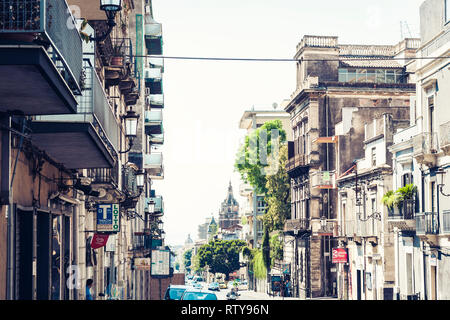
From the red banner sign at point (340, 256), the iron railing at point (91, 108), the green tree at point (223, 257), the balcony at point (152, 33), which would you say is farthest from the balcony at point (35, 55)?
the green tree at point (223, 257)

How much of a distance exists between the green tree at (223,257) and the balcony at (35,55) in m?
113

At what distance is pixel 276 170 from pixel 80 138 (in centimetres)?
5414

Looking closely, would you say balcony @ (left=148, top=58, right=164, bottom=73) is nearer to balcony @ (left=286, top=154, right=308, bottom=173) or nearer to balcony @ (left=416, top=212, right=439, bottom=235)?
balcony @ (left=286, top=154, right=308, bottom=173)

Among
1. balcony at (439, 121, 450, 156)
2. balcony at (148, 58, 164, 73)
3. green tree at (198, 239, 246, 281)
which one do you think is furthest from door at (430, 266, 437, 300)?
green tree at (198, 239, 246, 281)

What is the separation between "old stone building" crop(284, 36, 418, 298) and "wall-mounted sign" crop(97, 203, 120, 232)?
3177cm

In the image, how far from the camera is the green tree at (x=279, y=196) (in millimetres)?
68500

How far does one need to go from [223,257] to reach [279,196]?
5677cm

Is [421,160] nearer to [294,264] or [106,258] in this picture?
[106,258]

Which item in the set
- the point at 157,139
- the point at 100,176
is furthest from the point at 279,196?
the point at 100,176

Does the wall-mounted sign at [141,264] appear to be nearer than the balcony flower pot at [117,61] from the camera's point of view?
No

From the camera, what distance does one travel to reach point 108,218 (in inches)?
930

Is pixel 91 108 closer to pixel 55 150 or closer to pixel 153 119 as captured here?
pixel 55 150

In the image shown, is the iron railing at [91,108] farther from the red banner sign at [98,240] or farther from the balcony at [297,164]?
the balcony at [297,164]

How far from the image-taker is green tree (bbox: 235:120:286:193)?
6875 cm
